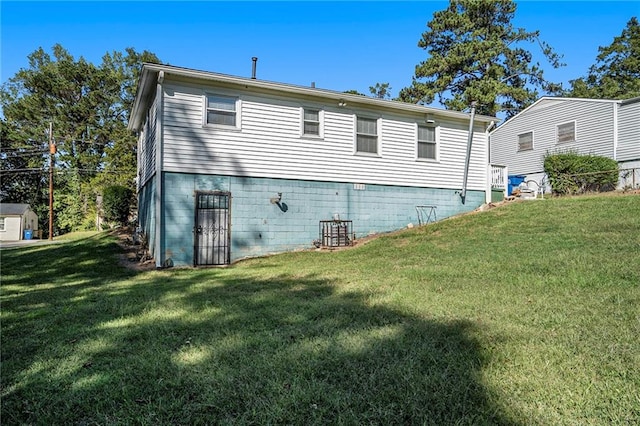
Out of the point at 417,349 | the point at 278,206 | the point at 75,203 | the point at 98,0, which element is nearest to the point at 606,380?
the point at 417,349

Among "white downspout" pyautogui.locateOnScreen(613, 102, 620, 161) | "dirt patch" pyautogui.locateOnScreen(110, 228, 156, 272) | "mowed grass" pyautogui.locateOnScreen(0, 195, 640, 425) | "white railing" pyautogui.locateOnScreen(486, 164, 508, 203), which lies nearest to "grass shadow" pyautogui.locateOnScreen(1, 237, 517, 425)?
"mowed grass" pyautogui.locateOnScreen(0, 195, 640, 425)

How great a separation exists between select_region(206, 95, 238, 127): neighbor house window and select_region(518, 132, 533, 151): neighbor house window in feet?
50.1

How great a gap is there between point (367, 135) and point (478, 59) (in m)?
19.6

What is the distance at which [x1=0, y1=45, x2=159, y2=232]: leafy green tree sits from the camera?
30.0 meters

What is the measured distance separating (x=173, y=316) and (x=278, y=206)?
6021 mm

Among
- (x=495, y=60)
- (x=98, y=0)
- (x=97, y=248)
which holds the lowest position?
(x=97, y=248)

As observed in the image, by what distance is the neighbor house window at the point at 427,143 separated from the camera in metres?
12.1

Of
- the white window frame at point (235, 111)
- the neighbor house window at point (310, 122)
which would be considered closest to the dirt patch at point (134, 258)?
the white window frame at point (235, 111)

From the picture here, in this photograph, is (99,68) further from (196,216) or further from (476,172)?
(476,172)

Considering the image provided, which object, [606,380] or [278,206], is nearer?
[606,380]

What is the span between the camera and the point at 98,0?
8.20 m

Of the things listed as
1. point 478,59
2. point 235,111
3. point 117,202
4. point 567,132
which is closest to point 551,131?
point 567,132

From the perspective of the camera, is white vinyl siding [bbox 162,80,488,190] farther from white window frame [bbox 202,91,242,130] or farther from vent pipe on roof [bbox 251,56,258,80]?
vent pipe on roof [bbox 251,56,258,80]

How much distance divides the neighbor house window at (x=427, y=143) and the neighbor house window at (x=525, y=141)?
29.3 feet
